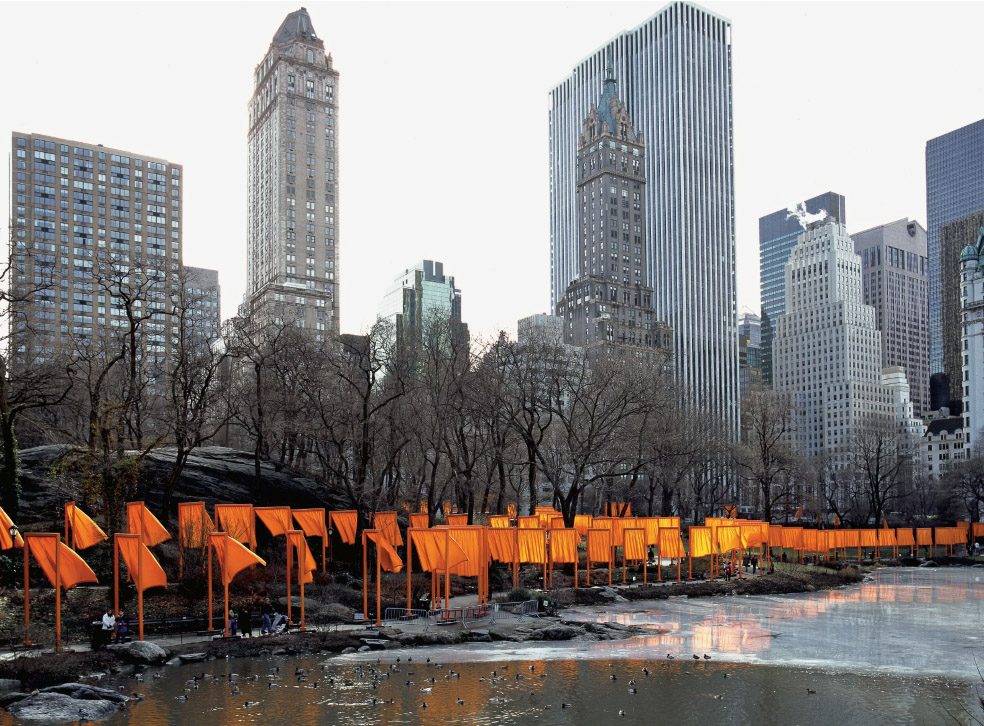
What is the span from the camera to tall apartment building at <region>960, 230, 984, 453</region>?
504ft

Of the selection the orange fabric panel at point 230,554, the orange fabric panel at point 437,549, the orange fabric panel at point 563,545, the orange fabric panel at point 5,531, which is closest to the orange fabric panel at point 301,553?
the orange fabric panel at point 230,554

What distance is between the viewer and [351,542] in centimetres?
4688

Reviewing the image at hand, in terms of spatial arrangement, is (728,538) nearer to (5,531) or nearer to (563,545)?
(563,545)

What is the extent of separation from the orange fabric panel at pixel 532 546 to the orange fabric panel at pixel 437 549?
717cm

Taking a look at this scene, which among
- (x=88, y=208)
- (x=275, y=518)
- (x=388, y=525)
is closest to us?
(x=275, y=518)

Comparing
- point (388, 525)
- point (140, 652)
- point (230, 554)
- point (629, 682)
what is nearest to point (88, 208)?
point (388, 525)

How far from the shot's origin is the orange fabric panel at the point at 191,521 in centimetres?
3975

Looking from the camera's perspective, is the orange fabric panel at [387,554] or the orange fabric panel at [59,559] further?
the orange fabric panel at [387,554]

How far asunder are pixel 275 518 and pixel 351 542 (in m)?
4.89

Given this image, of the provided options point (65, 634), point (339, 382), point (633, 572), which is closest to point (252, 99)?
point (339, 382)

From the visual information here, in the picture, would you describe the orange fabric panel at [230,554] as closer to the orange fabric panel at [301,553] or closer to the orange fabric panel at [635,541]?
the orange fabric panel at [301,553]

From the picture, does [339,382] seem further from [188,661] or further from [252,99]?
[252,99]

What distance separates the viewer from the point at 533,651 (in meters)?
33.3

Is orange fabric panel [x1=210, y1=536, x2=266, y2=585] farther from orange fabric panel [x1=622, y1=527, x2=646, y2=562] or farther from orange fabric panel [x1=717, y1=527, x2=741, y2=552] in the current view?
orange fabric panel [x1=717, y1=527, x2=741, y2=552]
